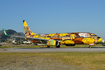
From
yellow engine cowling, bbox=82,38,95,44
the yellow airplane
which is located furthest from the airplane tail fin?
yellow engine cowling, bbox=82,38,95,44

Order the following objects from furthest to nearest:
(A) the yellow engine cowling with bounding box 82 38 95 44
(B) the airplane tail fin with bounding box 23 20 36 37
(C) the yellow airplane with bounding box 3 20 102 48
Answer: (B) the airplane tail fin with bounding box 23 20 36 37
(C) the yellow airplane with bounding box 3 20 102 48
(A) the yellow engine cowling with bounding box 82 38 95 44

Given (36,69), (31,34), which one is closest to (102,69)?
(36,69)

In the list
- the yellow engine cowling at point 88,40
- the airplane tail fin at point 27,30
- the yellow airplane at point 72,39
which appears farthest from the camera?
the airplane tail fin at point 27,30

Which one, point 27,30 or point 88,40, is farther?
point 27,30

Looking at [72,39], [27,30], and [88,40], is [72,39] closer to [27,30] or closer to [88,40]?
[88,40]

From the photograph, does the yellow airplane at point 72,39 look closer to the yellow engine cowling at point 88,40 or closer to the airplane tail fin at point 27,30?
the yellow engine cowling at point 88,40

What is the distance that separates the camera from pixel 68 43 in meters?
35.7

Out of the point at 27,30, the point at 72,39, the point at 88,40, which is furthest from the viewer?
the point at 27,30

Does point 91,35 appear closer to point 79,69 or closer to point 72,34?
point 72,34

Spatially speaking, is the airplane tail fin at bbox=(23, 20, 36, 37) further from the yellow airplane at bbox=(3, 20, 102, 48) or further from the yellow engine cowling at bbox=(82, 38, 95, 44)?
the yellow engine cowling at bbox=(82, 38, 95, 44)

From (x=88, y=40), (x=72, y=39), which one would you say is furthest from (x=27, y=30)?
(x=88, y=40)

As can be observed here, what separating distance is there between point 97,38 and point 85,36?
295 centimetres

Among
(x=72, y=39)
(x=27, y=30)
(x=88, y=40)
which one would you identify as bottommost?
(x=88, y=40)

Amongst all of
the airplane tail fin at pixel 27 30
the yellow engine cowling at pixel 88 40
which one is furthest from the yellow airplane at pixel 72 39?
the airplane tail fin at pixel 27 30
